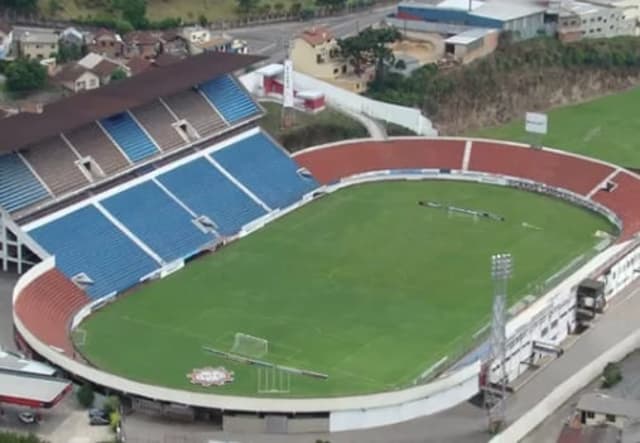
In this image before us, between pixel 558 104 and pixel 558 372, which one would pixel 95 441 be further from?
pixel 558 104

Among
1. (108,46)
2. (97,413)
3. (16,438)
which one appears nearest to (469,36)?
(108,46)

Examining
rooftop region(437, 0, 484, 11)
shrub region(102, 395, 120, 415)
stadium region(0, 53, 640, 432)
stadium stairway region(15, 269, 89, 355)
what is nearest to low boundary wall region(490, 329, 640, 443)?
stadium region(0, 53, 640, 432)

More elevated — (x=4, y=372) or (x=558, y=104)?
(x=4, y=372)

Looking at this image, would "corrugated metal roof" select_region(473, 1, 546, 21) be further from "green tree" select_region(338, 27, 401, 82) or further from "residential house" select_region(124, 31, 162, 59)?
"residential house" select_region(124, 31, 162, 59)

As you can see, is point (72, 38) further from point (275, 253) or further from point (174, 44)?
point (275, 253)

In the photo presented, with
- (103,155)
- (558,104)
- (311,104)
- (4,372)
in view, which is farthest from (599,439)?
(558,104)
